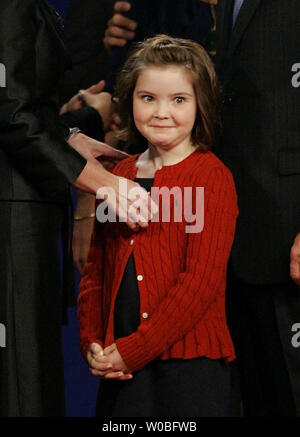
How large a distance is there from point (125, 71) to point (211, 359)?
0.65 m

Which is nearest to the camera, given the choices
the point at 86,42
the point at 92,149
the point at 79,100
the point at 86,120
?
the point at 92,149

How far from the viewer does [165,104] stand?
1639mm

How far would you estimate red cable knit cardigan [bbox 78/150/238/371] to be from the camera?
1.58 metres

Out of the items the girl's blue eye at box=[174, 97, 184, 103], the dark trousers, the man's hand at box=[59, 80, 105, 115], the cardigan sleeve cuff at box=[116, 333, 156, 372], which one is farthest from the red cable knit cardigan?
the man's hand at box=[59, 80, 105, 115]

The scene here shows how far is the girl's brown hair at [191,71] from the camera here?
166cm

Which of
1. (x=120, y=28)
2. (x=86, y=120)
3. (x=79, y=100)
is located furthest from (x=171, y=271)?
(x=120, y=28)

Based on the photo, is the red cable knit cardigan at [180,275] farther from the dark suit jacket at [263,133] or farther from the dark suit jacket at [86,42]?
the dark suit jacket at [86,42]

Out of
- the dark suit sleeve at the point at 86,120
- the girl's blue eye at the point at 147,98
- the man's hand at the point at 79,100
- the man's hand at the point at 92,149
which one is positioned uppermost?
the man's hand at the point at 79,100

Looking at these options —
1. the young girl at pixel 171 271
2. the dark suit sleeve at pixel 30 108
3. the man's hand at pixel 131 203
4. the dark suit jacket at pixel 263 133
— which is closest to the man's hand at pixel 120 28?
the dark suit jacket at pixel 263 133

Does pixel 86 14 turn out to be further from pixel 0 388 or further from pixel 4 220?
pixel 0 388

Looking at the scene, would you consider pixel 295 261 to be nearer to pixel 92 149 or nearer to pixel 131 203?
pixel 131 203

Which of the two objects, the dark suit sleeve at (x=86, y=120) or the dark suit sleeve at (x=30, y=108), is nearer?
the dark suit sleeve at (x=30, y=108)

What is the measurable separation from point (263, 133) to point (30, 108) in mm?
571

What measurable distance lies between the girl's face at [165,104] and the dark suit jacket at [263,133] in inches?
9.3
